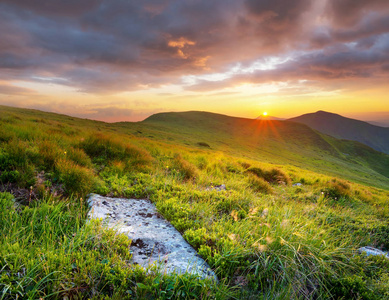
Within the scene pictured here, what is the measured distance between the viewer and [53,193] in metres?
5.44

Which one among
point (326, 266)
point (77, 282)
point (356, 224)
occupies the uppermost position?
point (77, 282)

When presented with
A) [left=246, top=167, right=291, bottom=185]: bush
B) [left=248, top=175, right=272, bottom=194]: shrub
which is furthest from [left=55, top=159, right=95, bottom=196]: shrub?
[left=246, top=167, right=291, bottom=185]: bush

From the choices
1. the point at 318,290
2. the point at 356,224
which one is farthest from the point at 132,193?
the point at 356,224

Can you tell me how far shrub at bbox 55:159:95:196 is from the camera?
19.5 ft

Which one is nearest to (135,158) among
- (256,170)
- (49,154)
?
(49,154)

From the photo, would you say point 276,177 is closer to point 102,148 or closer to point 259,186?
point 259,186

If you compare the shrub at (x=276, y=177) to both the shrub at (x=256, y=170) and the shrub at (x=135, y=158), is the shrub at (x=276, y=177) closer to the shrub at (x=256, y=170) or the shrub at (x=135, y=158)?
the shrub at (x=256, y=170)

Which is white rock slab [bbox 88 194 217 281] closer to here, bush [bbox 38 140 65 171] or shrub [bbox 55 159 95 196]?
shrub [bbox 55 159 95 196]

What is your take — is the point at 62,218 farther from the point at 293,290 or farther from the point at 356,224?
the point at 356,224

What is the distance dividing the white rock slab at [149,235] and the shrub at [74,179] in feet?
1.24

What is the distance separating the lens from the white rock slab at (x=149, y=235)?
364 centimetres

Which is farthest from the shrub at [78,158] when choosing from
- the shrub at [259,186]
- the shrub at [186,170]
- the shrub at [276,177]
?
the shrub at [276,177]

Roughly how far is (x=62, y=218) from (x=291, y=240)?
4777 mm

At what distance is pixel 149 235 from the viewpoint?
455 centimetres
